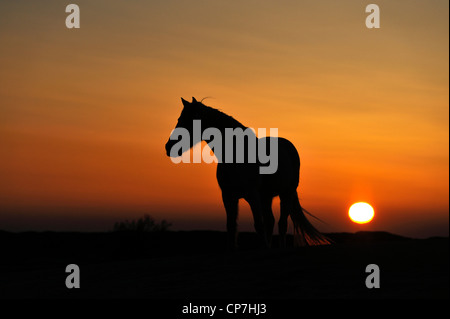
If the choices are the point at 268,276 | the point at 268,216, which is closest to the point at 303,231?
the point at 268,216

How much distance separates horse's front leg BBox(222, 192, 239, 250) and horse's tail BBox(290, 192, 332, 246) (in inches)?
106

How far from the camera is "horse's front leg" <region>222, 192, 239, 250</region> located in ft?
35.1

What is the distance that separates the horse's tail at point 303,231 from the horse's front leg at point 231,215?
268 centimetres

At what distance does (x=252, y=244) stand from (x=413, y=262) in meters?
15.9

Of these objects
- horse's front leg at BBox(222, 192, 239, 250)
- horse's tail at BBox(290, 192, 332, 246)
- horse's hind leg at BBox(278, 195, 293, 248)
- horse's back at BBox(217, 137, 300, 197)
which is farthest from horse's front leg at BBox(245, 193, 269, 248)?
horse's tail at BBox(290, 192, 332, 246)

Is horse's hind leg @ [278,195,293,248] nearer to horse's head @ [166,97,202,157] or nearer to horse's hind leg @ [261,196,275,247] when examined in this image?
horse's hind leg @ [261,196,275,247]

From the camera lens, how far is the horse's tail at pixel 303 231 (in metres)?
13.2

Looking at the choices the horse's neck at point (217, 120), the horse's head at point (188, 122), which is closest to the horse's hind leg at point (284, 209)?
the horse's neck at point (217, 120)

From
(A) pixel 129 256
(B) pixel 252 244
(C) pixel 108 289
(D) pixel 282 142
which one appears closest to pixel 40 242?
(A) pixel 129 256

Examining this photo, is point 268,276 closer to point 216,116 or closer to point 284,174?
point 216,116

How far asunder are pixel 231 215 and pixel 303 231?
3015mm
